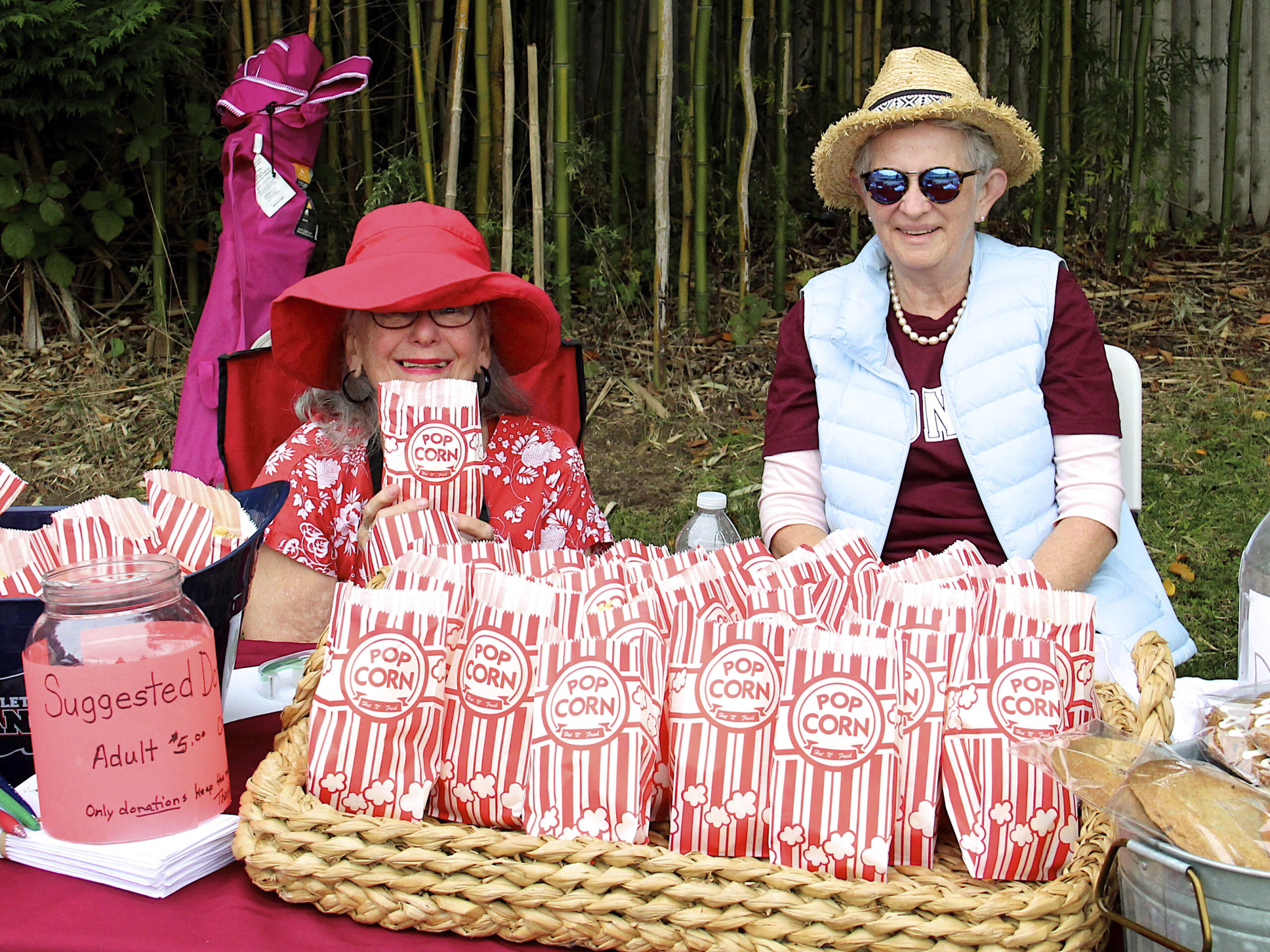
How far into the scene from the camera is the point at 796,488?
2.43 m

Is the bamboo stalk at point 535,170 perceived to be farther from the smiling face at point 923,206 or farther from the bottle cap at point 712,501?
the bottle cap at point 712,501

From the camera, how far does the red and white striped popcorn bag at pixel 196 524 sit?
4.20ft

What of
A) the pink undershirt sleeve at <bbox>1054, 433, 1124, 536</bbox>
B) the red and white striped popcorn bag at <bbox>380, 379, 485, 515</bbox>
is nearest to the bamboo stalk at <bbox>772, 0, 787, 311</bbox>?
the pink undershirt sleeve at <bbox>1054, 433, 1124, 536</bbox>

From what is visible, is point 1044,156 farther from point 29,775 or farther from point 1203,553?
point 29,775

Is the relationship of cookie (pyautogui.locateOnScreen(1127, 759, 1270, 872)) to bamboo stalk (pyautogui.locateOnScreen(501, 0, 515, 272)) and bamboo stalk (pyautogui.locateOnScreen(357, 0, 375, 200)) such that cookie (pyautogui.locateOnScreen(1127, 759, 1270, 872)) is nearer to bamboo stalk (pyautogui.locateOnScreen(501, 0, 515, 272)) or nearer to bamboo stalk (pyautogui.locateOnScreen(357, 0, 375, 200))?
bamboo stalk (pyautogui.locateOnScreen(501, 0, 515, 272))

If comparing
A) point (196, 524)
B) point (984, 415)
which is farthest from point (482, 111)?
point (196, 524)

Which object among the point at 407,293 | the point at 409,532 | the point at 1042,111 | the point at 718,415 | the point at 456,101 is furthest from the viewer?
the point at 1042,111

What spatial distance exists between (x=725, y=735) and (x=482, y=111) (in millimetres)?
3876

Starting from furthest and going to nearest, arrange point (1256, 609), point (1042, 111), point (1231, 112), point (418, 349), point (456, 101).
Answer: point (1231, 112), point (1042, 111), point (456, 101), point (418, 349), point (1256, 609)

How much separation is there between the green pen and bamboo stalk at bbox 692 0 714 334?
3849mm

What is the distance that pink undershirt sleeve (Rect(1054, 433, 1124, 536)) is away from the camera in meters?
2.17

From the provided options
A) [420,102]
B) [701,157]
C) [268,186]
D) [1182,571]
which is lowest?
[1182,571]

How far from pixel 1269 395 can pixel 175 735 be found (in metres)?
5.12

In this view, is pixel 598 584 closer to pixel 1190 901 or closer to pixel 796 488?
pixel 1190 901
